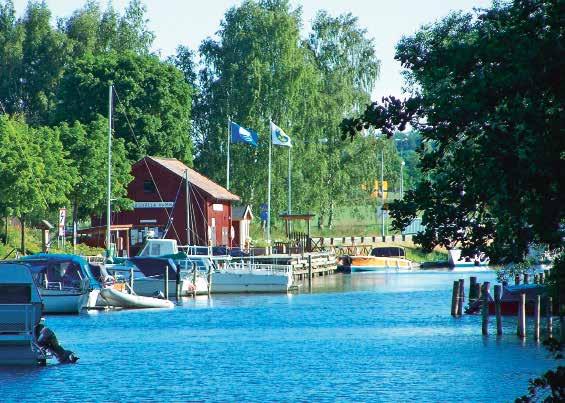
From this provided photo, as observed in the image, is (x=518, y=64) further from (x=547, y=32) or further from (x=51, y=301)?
(x=51, y=301)

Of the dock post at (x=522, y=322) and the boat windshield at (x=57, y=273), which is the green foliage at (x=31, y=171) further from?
the dock post at (x=522, y=322)

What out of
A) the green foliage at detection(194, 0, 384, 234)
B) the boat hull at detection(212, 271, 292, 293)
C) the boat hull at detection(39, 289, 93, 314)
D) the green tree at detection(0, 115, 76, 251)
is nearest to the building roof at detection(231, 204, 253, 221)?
the green foliage at detection(194, 0, 384, 234)

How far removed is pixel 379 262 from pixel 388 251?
571 centimetres

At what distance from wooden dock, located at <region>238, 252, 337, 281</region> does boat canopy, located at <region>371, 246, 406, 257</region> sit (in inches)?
455

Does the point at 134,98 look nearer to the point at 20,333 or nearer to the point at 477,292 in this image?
the point at 477,292

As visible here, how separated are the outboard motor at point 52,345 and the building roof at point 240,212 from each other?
70.0 meters

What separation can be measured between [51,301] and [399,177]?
85.2 meters

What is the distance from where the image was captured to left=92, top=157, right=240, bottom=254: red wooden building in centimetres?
10106

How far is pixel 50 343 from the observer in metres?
39.0

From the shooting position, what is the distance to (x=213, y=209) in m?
104

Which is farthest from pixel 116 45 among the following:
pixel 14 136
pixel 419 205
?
pixel 419 205

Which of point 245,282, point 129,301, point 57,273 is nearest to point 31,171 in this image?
point 245,282

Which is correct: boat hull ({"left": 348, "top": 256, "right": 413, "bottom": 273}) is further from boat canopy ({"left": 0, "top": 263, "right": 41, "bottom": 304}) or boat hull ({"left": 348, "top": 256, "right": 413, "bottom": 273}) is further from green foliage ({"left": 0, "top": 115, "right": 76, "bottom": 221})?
boat canopy ({"left": 0, "top": 263, "right": 41, "bottom": 304})

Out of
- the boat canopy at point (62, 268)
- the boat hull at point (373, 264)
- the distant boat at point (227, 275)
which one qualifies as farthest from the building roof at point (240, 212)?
the boat canopy at point (62, 268)
